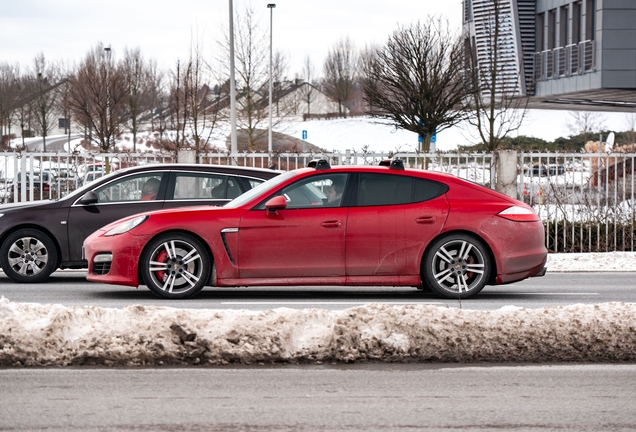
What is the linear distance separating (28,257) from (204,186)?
7.66 ft

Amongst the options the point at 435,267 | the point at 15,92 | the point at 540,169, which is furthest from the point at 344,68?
the point at 435,267

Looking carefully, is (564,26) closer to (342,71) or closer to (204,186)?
(204,186)

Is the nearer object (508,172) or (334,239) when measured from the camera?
(334,239)

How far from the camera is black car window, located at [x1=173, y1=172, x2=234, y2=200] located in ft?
41.1

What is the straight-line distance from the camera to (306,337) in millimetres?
6879

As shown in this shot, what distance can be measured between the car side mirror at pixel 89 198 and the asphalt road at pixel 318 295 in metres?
1.03

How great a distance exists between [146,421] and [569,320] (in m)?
3.32

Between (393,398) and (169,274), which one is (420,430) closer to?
(393,398)

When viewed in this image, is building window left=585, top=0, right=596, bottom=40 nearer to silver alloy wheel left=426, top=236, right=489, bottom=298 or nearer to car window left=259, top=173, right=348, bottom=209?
silver alloy wheel left=426, top=236, right=489, bottom=298

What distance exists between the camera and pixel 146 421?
514cm

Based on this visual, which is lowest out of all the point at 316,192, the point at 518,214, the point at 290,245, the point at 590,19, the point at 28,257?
the point at 28,257

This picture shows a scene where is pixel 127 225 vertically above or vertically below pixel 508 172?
below

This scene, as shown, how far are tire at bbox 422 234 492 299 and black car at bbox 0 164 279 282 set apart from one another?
3.03 m

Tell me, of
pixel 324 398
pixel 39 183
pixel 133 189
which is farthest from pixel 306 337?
pixel 39 183
